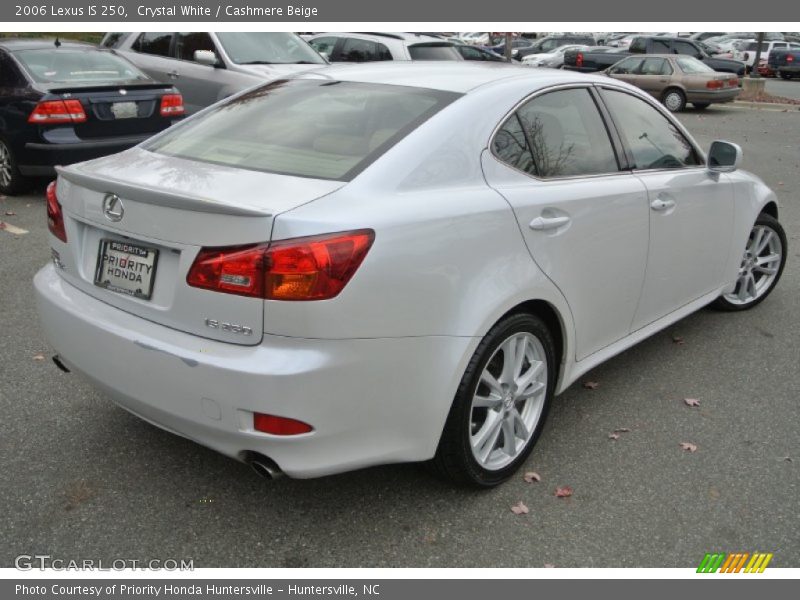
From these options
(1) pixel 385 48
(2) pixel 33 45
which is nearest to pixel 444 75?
(2) pixel 33 45

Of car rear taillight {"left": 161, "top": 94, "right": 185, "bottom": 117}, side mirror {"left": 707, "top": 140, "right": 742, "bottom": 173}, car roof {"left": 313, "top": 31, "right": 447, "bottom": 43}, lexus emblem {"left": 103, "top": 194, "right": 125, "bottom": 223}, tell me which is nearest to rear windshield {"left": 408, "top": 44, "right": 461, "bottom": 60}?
car roof {"left": 313, "top": 31, "right": 447, "bottom": 43}

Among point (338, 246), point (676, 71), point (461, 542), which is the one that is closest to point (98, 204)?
point (338, 246)

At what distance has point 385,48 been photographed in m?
12.1

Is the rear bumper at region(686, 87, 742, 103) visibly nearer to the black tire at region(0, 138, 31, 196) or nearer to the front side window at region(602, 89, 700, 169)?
the black tire at region(0, 138, 31, 196)

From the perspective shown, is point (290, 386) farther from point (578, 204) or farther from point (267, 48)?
point (267, 48)

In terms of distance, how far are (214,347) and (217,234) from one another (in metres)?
0.37

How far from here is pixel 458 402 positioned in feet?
9.55

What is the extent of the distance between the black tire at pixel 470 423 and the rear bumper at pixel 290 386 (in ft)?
0.29

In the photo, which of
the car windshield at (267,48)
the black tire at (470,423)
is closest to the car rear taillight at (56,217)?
the black tire at (470,423)

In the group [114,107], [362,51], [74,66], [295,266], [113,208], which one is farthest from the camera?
[362,51]

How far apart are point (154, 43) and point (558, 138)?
8829 mm

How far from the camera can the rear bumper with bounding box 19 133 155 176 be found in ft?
25.2

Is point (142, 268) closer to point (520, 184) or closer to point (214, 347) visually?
point (214, 347)

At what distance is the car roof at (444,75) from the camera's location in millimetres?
3400
